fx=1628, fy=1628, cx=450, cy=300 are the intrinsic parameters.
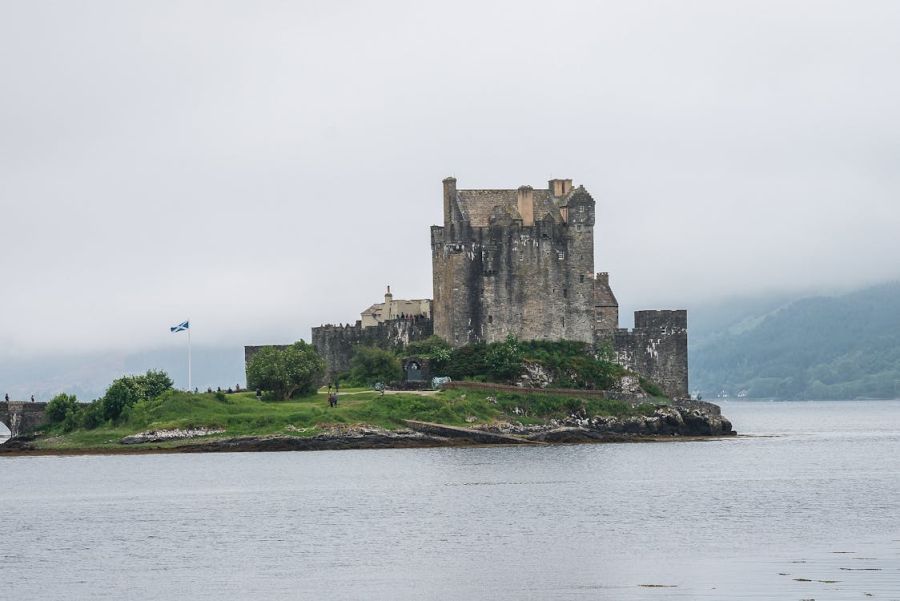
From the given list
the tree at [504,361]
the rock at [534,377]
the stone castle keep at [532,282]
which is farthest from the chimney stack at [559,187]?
the rock at [534,377]

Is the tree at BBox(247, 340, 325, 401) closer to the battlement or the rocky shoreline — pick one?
the rocky shoreline

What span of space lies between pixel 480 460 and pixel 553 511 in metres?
26.4

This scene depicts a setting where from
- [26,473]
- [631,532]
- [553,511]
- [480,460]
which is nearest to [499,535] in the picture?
[631,532]

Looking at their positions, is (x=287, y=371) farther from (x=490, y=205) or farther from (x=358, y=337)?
(x=490, y=205)

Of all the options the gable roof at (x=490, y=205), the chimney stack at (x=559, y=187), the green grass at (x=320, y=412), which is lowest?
the green grass at (x=320, y=412)

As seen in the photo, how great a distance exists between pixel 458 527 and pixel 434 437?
40.0 meters

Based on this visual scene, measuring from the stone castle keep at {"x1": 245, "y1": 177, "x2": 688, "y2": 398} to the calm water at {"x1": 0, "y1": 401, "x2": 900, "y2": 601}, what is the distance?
15.4m

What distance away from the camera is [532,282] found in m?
107

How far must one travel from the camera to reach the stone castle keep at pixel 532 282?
106 m

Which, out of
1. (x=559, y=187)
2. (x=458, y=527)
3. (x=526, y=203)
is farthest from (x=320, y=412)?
(x=458, y=527)

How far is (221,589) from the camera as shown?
4225cm

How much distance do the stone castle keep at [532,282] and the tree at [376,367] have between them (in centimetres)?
373

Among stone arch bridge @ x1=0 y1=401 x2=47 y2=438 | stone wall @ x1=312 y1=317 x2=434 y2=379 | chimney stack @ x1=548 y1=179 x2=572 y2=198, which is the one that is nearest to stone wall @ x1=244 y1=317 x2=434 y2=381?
stone wall @ x1=312 y1=317 x2=434 y2=379

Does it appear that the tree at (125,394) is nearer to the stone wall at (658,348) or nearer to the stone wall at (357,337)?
the stone wall at (357,337)
